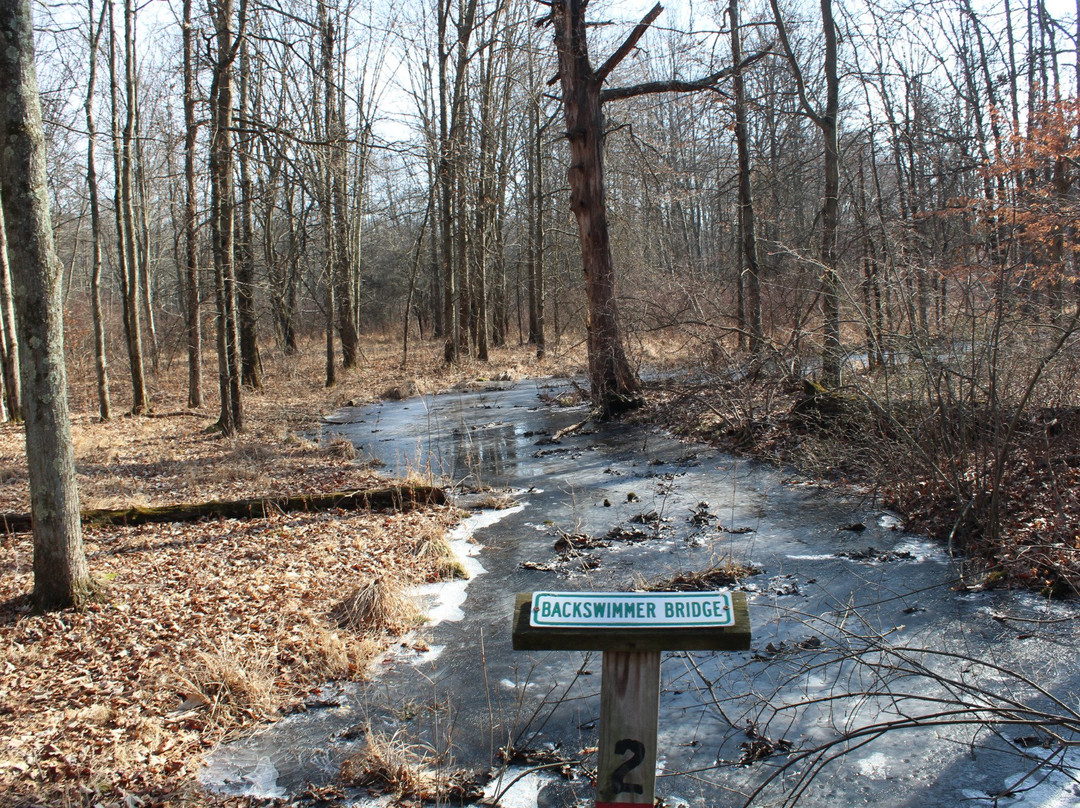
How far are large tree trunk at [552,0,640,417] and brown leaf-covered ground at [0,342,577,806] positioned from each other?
5511mm

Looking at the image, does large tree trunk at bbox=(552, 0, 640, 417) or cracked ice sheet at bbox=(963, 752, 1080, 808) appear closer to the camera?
cracked ice sheet at bbox=(963, 752, 1080, 808)

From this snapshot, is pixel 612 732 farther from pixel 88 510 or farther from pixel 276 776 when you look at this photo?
pixel 88 510

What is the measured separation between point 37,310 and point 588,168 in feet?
34.4

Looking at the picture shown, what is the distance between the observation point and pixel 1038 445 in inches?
285

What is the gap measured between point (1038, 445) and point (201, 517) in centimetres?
828

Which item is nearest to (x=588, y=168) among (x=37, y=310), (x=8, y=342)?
(x=37, y=310)

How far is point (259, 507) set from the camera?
8.24 meters

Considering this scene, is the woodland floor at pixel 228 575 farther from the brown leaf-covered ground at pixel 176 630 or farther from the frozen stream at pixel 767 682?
the frozen stream at pixel 767 682

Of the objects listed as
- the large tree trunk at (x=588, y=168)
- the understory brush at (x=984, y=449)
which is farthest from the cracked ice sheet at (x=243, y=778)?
the large tree trunk at (x=588, y=168)

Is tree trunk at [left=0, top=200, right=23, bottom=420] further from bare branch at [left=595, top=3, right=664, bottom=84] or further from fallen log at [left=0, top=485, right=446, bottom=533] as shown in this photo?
bare branch at [left=595, top=3, right=664, bottom=84]

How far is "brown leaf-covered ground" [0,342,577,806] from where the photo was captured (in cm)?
383

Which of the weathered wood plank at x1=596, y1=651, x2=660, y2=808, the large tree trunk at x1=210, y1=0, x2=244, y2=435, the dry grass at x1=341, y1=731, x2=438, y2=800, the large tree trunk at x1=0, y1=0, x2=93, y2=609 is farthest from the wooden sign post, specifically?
the large tree trunk at x1=210, y1=0, x2=244, y2=435

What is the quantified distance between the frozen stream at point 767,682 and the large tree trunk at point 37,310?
219 cm

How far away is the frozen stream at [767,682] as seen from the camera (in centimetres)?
350
